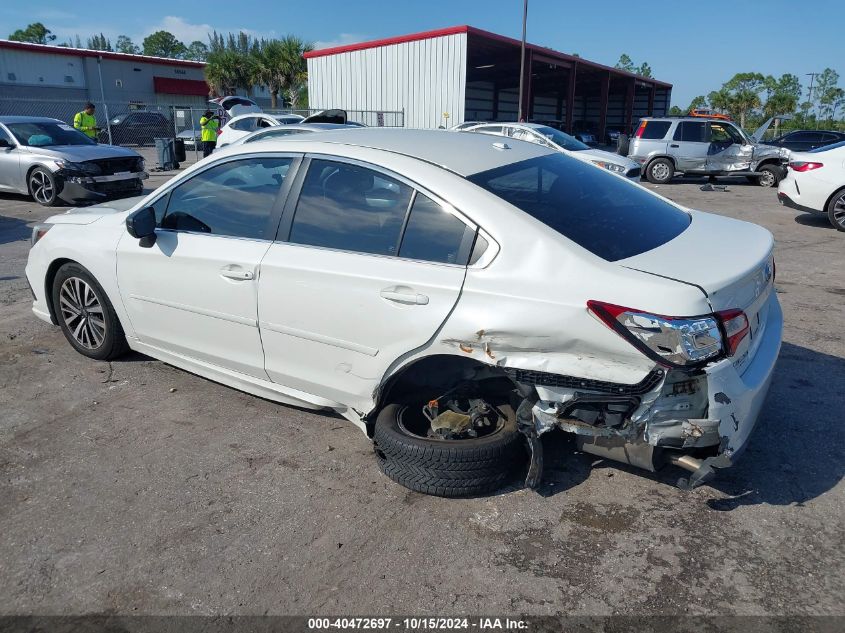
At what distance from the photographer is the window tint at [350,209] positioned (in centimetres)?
315

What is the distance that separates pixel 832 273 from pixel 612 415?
627 centimetres

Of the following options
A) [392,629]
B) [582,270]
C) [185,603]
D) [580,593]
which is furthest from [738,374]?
[185,603]

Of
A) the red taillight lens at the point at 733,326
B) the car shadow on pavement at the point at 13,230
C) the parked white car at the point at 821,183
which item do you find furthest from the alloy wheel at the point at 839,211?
the car shadow on pavement at the point at 13,230

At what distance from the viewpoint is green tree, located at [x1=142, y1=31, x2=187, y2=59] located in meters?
140

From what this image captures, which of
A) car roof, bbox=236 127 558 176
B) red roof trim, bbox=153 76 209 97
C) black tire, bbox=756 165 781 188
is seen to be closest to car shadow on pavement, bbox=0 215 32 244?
car roof, bbox=236 127 558 176

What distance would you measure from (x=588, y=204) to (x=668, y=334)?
0.99 meters

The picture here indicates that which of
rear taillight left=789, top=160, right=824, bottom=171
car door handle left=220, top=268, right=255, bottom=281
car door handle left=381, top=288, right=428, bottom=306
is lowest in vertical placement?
car door handle left=220, top=268, right=255, bottom=281

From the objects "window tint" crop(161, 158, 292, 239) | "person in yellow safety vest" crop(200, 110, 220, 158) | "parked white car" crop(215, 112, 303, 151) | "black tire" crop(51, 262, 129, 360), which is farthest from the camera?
"person in yellow safety vest" crop(200, 110, 220, 158)

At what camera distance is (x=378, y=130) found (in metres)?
3.88

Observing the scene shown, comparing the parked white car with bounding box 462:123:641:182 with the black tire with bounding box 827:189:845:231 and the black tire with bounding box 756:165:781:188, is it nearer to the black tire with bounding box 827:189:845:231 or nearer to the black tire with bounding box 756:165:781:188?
the black tire with bounding box 827:189:845:231

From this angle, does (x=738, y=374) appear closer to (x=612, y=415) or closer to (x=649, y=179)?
(x=612, y=415)

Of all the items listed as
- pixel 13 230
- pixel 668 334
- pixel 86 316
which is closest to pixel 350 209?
pixel 668 334

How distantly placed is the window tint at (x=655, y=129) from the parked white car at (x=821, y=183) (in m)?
7.96

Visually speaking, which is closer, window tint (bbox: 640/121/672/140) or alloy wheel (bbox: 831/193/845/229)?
alloy wheel (bbox: 831/193/845/229)
